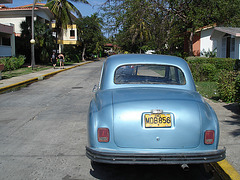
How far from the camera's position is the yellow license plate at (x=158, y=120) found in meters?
3.48

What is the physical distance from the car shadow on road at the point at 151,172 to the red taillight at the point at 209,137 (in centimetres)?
74

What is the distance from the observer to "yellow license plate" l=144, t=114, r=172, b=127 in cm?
348

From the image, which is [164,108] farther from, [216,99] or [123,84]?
[216,99]

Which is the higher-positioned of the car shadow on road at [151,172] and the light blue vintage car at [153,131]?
the light blue vintage car at [153,131]

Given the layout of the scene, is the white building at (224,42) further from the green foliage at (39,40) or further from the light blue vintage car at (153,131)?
the light blue vintage car at (153,131)

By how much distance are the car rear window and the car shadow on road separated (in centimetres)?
135

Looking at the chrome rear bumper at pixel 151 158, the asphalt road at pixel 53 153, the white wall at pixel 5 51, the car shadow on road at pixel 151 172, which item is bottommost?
the car shadow on road at pixel 151 172

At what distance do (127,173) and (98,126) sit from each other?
1035 mm

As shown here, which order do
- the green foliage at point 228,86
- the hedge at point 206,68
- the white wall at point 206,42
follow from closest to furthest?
the green foliage at point 228,86
the hedge at point 206,68
the white wall at point 206,42

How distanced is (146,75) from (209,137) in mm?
1796

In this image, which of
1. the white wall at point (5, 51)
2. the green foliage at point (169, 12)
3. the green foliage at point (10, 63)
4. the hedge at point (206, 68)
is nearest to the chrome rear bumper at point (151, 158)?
the hedge at point (206, 68)

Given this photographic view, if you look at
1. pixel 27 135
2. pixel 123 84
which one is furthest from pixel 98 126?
pixel 27 135

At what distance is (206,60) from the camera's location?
15461 mm

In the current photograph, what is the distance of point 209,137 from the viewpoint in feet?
11.6
